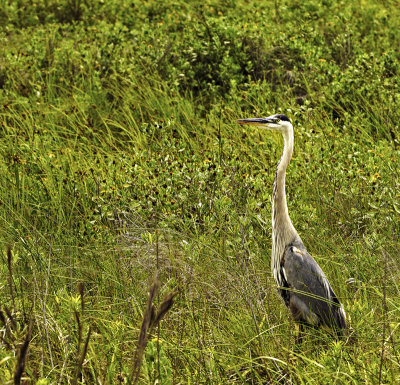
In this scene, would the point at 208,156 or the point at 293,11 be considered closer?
the point at 208,156

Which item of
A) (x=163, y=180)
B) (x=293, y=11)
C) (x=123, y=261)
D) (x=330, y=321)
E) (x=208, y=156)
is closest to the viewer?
(x=330, y=321)

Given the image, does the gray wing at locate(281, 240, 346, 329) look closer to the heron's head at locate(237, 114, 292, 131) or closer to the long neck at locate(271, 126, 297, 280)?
the long neck at locate(271, 126, 297, 280)

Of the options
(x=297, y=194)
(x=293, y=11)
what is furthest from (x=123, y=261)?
(x=293, y=11)

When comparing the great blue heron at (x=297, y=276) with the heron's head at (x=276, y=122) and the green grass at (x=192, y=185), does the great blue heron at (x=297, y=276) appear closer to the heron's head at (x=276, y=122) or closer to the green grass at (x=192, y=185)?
the green grass at (x=192, y=185)

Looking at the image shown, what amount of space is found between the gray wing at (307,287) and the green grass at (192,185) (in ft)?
0.37

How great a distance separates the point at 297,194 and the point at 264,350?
198cm

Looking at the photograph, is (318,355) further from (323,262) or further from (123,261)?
(123,261)

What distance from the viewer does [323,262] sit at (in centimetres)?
371

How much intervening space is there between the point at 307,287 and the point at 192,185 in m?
1.37

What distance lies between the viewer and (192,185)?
169 inches

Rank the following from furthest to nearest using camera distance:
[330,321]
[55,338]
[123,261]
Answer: [123,261], [330,321], [55,338]

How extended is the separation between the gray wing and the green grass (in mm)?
112

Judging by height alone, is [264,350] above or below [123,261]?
above

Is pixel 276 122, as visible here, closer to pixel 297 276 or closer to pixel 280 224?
pixel 280 224
